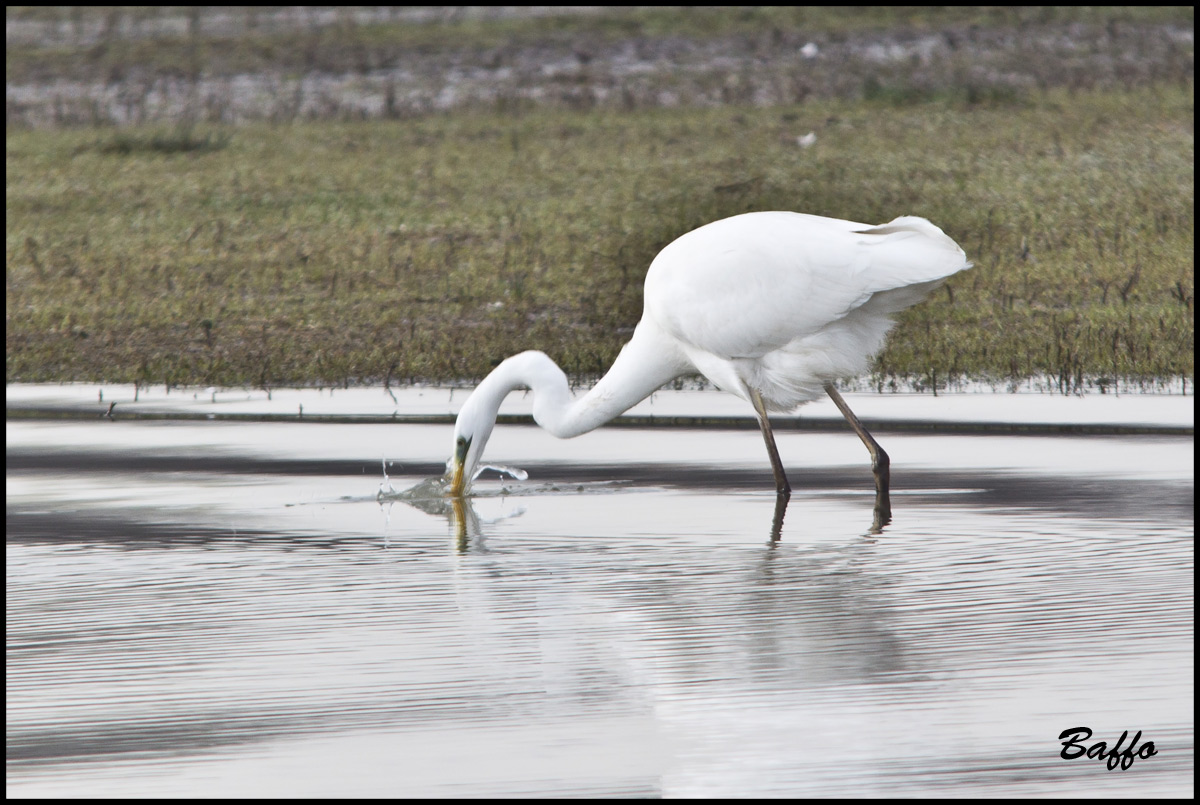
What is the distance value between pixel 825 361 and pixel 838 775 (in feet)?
13.4

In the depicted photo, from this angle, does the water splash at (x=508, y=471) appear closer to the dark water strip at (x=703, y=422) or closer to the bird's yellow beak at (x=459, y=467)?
the bird's yellow beak at (x=459, y=467)

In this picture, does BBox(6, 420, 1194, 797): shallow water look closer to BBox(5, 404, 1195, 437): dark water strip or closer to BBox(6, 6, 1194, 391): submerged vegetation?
BBox(5, 404, 1195, 437): dark water strip

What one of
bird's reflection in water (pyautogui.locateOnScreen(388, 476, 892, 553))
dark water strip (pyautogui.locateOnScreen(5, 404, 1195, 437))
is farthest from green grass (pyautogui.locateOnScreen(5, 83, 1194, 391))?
bird's reflection in water (pyautogui.locateOnScreen(388, 476, 892, 553))

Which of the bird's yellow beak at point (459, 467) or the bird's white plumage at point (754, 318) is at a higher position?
the bird's white plumage at point (754, 318)

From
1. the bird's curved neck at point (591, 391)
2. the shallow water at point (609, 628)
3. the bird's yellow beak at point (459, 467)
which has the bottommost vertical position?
the shallow water at point (609, 628)

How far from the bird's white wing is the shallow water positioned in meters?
0.67

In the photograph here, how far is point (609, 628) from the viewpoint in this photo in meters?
5.68

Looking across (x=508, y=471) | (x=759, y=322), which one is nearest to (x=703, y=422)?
(x=508, y=471)

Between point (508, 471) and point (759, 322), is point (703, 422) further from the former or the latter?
point (759, 322)

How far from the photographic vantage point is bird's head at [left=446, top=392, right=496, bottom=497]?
8.16 metres

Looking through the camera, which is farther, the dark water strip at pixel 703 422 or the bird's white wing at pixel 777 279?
the dark water strip at pixel 703 422

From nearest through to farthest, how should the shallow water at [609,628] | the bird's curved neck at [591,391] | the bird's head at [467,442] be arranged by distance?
the shallow water at [609,628], the bird's head at [467,442], the bird's curved neck at [591,391]

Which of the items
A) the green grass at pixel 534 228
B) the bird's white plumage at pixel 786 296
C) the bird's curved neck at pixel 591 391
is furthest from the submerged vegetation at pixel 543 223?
the bird's curved neck at pixel 591 391

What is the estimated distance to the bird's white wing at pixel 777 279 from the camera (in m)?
8.05
